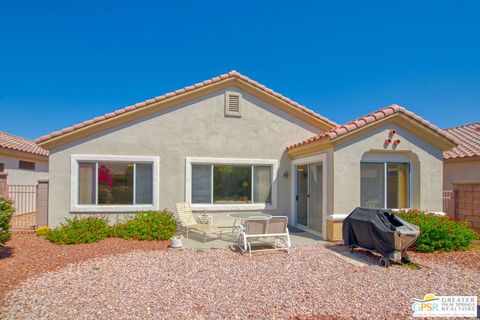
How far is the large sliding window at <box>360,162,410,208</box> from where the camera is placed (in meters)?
10.4

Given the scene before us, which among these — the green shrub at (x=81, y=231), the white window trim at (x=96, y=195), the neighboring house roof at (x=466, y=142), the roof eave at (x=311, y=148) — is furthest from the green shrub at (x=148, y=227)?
the neighboring house roof at (x=466, y=142)

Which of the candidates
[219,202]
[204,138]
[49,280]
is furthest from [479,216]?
[49,280]

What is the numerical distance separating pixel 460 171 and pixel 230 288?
48.2ft

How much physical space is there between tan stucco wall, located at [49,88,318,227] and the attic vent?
20 cm

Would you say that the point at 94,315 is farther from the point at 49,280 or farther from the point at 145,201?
the point at 145,201

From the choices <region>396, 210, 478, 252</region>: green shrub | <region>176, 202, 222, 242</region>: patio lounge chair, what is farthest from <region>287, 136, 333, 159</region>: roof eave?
<region>176, 202, 222, 242</region>: patio lounge chair

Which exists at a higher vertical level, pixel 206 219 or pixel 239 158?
pixel 239 158

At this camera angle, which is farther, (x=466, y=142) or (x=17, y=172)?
(x=17, y=172)

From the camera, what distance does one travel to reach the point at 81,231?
970 centimetres

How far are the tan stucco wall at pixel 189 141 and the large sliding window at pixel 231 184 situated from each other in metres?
0.50

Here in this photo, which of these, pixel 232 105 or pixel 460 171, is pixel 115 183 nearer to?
pixel 232 105

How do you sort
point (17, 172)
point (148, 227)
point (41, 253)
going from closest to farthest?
point (41, 253) → point (148, 227) → point (17, 172)

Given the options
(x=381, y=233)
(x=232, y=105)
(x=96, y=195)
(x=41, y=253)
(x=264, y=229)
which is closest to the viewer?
(x=381, y=233)

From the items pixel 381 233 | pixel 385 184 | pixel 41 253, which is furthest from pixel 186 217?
pixel 385 184
